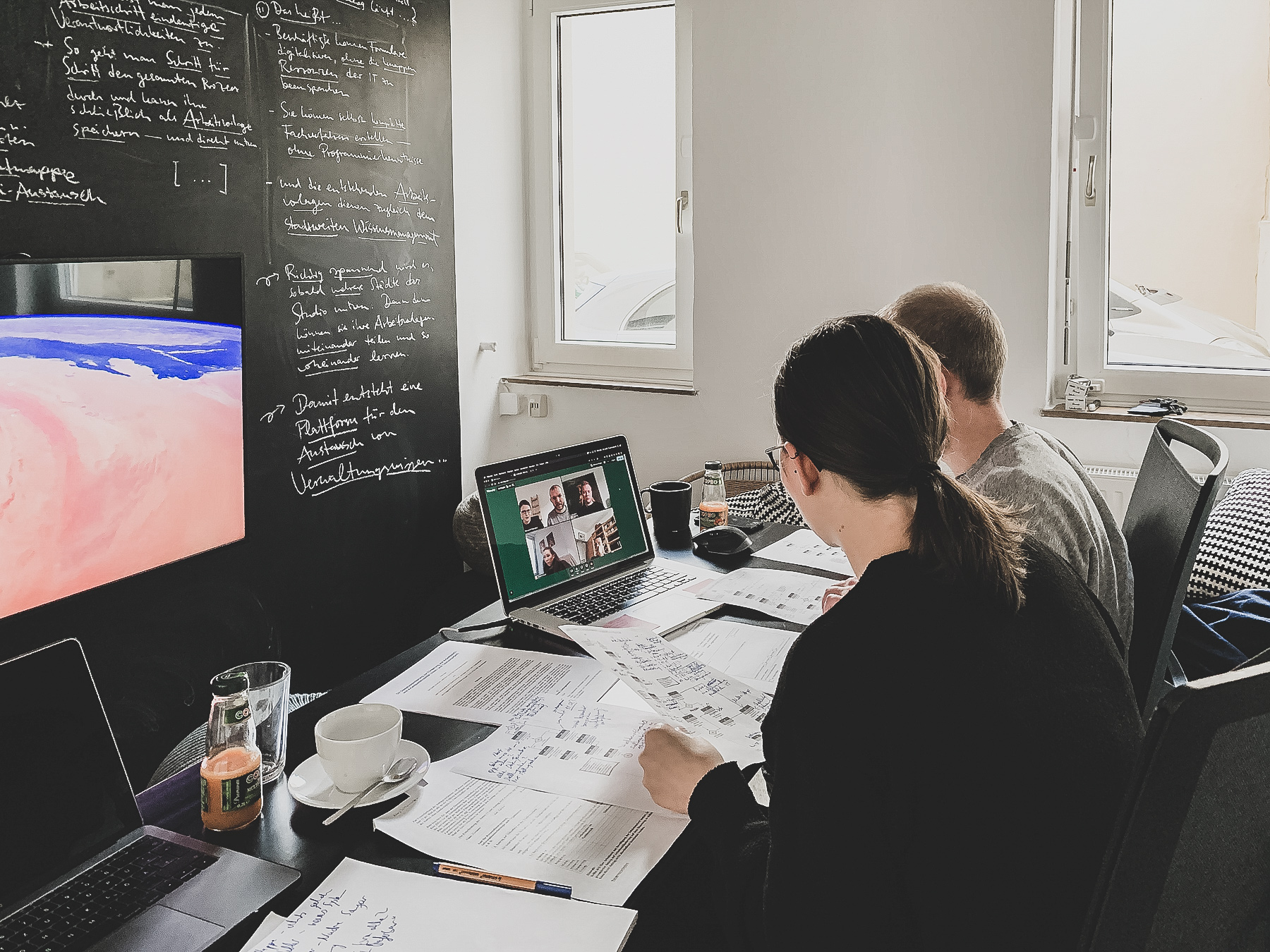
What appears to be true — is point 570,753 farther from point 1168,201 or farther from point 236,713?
point 1168,201

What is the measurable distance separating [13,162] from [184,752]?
1.21 m

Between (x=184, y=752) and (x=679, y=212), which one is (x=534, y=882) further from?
(x=679, y=212)

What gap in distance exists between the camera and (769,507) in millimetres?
3234

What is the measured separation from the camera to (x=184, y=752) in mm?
1888

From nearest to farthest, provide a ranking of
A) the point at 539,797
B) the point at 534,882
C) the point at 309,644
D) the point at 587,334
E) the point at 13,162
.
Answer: the point at 534,882
the point at 539,797
the point at 13,162
the point at 309,644
the point at 587,334

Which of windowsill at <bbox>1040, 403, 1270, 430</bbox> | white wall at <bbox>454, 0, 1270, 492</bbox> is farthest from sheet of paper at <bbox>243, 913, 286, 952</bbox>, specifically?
windowsill at <bbox>1040, 403, 1270, 430</bbox>

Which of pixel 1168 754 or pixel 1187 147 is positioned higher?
pixel 1187 147

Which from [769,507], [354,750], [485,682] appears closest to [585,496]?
[485,682]

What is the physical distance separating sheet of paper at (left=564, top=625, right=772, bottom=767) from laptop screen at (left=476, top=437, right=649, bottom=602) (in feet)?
0.95

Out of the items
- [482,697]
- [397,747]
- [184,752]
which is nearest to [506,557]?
[482,697]

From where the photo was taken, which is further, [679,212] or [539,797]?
[679,212]

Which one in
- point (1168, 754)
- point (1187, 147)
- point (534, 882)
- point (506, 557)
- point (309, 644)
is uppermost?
point (1187, 147)

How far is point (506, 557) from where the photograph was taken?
185 cm

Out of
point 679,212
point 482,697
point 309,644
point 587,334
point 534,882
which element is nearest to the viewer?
point 534,882
